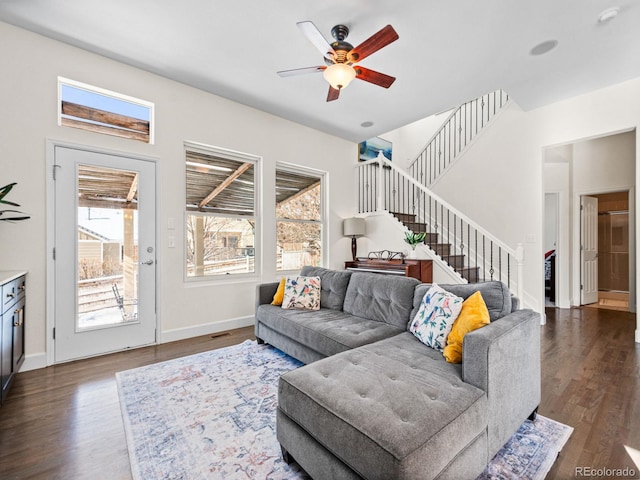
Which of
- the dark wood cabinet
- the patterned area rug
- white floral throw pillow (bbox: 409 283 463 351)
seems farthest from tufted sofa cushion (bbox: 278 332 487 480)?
the dark wood cabinet

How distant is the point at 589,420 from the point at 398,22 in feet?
10.6

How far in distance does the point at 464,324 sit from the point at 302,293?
1.74 meters

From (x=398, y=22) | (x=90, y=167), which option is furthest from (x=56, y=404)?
(x=398, y=22)

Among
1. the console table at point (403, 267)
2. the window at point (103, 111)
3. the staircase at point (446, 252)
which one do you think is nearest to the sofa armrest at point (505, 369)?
the console table at point (403, 267)

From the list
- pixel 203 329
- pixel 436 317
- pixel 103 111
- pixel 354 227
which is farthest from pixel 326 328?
pixel 103 111

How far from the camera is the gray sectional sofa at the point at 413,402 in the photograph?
3.64 ft

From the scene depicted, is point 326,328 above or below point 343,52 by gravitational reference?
below

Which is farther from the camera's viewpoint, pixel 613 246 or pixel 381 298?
pixel 613 246

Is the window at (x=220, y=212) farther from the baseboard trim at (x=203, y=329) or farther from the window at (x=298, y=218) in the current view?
the baseboard trim at (x=203, y=329)

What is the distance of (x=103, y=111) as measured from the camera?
318cm

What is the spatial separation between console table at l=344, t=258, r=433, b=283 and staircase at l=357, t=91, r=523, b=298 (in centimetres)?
31

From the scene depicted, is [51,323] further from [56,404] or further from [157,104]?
[157,104]

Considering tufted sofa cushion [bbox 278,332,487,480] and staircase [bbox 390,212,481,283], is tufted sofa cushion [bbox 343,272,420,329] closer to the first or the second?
tufted sofa cushion [bbox 278,332,487,480]

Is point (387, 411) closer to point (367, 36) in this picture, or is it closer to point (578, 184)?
point (367, 36)
